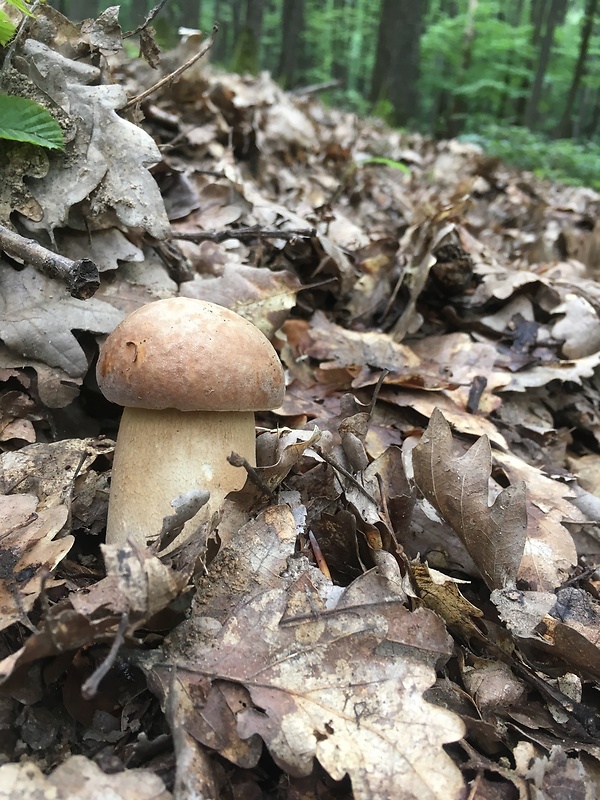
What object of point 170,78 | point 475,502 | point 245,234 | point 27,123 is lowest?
point 475,502

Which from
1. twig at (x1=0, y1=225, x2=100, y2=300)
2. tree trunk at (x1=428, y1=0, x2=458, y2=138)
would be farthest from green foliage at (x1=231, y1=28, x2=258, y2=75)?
twig at (x1=0, y1=225, x2=100, y2=300)

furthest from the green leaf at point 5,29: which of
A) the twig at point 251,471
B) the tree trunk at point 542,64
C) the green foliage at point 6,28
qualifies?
the tree trunk at point 542,64

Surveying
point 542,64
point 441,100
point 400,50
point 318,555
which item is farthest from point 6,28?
point 441,100

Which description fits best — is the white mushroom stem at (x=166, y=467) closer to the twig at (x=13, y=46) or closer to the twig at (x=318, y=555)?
the twig at (x=318, y=555)

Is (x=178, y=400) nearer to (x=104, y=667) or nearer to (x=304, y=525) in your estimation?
(x=304, y=525)

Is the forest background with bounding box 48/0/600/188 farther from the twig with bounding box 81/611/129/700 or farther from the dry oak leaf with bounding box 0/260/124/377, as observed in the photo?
the twig with bounding box 81/611/129/700

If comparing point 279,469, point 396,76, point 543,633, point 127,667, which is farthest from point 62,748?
point 396,76
